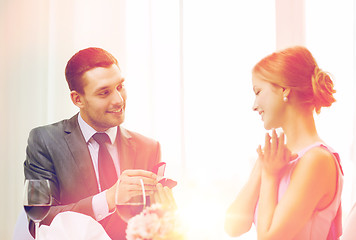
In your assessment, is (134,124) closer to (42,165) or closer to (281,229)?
(42,165)

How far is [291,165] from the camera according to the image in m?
1.39

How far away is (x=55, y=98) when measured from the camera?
→ 154cm

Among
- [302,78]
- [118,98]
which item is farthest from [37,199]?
[302,78]

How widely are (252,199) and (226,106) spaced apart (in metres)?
0.34

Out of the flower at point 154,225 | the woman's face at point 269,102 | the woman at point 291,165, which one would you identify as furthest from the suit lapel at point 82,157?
the woman's face at point 269,102

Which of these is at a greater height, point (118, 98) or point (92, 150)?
point (118, 98)

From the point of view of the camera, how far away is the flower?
3.74 feet

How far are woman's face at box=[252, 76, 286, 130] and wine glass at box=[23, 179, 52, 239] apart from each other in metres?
0.71

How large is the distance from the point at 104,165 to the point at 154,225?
1.34ft

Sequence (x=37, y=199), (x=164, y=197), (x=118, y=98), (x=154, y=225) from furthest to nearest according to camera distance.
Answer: (x=118, y=98)
(x=164, y=197)
(x=37, y=199)
(x=154, y=225)

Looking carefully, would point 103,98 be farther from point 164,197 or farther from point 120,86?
point 164,197

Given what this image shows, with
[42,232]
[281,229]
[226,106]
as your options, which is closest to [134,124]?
[226,106]

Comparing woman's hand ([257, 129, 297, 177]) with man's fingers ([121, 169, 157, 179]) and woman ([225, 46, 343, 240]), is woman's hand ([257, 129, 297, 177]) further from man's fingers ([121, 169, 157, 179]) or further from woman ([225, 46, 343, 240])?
man's fingers ([121, 169, 157, 179])

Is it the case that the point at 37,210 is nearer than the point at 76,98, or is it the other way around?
the point at 37,210
